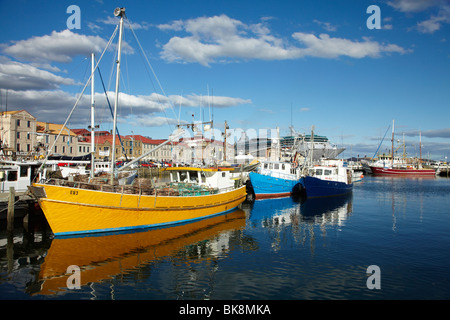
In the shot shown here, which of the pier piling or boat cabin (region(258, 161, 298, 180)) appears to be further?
boat cabin (region(258, 161, 298, 180))

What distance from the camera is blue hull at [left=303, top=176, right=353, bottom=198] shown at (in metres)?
35.6

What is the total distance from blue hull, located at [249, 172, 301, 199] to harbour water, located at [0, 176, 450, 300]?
1343 cm

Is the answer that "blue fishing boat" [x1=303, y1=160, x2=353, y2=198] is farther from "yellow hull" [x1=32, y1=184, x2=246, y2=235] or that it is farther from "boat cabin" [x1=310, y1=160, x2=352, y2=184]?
"yellow hull" [x1=32, y1=184, x2=246, y2=235]

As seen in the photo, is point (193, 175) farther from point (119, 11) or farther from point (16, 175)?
point (16, 175)

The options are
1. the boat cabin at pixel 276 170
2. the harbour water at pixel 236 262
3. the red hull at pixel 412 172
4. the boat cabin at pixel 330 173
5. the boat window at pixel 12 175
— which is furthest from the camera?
the red hull at pixel 412 172

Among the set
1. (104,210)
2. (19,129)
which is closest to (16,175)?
(104,210)

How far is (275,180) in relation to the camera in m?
36.6

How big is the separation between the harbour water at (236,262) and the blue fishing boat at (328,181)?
45.4 feet

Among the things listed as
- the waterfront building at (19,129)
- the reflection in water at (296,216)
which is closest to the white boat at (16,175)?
the reflection in water at (296,216)

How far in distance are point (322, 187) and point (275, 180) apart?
21.3 feet

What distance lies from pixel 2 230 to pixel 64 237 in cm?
550

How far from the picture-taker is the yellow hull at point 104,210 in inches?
590

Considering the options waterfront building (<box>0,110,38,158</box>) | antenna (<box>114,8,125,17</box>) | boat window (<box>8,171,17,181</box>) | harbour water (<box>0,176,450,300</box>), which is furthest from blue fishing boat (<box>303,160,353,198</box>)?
waterfront building (<box>0,110,38,158</box>)

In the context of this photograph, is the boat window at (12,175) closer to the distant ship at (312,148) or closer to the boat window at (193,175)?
the boat window at (193,175)
